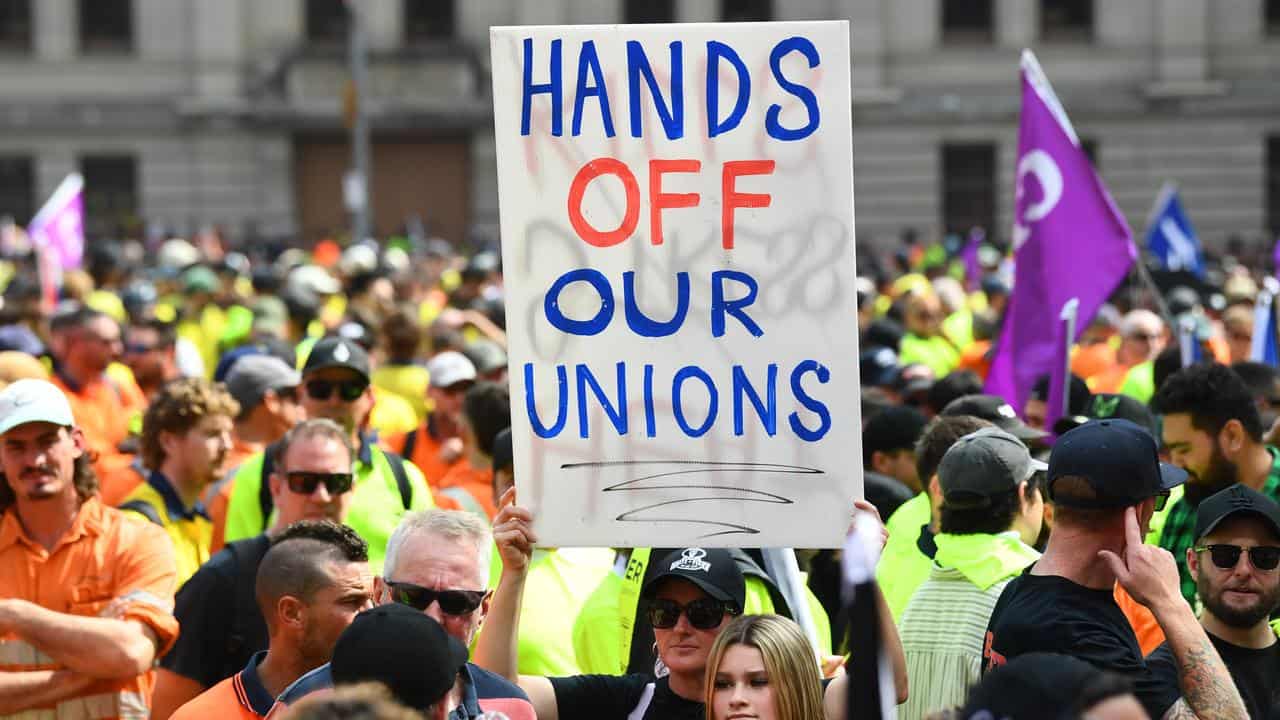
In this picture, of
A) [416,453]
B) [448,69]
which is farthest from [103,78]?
[416,453]

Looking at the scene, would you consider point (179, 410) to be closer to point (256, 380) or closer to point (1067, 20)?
point (256, 380)

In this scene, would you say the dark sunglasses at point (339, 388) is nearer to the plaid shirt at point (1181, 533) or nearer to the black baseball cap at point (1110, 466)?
the plaid shirt at point (1181, 533)

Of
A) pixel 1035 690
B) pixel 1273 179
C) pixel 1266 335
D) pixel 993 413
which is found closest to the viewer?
pixel 1035 690

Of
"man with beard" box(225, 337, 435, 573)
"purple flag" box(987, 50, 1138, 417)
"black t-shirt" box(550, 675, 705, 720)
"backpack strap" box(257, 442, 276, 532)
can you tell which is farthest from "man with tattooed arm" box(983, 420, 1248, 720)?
"purple flag" box(987, 50, 1138, 417)

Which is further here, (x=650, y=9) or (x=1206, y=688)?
(x=650, y=9)

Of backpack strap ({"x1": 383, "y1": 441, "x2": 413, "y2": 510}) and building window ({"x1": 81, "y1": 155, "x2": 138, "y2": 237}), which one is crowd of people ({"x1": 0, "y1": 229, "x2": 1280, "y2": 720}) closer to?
backpack strap ({"x1": 383, "y1": 441, "x2": 413, "y2": 510})

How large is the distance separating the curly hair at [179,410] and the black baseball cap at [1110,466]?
356cm

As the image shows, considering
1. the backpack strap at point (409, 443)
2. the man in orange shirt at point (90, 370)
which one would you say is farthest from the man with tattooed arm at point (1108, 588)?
the man in orange shirt at point (90, 370)

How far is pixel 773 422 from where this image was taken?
4359mm

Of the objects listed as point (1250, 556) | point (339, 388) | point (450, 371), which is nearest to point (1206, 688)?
point (1250, 556)

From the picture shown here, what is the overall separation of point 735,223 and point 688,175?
154mm

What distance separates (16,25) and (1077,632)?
37.9 m

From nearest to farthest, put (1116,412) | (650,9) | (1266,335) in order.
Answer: (1116,412)
(1266,335)
(650,9)

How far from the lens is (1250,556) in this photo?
4.62 m
